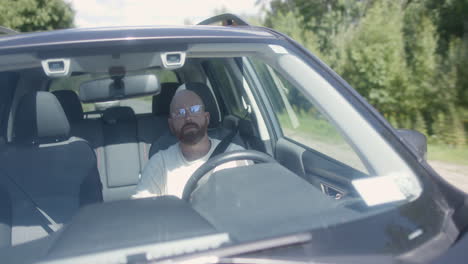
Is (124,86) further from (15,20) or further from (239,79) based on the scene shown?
(15,20)

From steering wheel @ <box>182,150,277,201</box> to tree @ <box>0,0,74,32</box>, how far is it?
21.0 meters

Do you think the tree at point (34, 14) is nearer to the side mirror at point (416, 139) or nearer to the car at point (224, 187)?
the car at point (224, 187)

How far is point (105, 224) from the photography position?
1.45 metres

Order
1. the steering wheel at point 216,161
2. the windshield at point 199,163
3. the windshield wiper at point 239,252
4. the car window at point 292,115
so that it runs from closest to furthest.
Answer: the windshield wiper at point 239,252, the windshield at point 199,163, the steering wheel at point 216,161, the car window at point 292,115

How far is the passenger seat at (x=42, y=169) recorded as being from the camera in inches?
107

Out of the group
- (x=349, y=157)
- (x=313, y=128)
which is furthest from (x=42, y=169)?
(x=313, y=128)

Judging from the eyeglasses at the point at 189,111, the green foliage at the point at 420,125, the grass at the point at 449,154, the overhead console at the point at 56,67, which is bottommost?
the grass at the point at 449,154

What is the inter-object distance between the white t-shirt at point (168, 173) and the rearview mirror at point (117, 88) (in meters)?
0.43

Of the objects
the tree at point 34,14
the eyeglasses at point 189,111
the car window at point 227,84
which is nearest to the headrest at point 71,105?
the car window at point 227,84

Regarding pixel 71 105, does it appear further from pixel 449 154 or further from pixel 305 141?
pixel 449 154

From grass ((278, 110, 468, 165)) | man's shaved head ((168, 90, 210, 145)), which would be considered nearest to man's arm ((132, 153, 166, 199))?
man's shaved head ((168, 90, 210, 145))

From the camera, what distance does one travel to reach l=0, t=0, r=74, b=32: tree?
20.7 metres

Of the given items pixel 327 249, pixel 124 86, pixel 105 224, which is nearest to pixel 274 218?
pixel 327 249

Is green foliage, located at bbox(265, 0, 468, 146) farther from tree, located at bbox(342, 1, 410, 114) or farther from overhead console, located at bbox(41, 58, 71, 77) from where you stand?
overhead console, located at bbox(41, 58, 71, 77)
